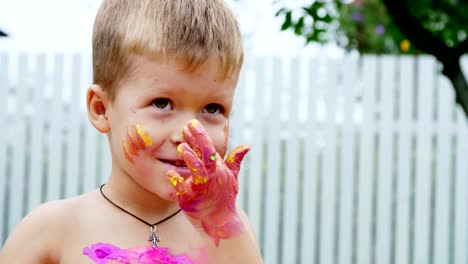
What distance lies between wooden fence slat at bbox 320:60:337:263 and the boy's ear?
4979 millimetres

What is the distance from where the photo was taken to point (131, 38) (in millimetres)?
1753

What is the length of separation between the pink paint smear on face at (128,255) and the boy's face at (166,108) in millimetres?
170

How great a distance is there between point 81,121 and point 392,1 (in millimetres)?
3733

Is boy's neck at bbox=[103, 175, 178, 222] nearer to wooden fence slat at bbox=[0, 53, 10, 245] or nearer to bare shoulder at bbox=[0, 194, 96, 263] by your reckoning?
bare shoulder at bbox=[0, 194, 96, 263]

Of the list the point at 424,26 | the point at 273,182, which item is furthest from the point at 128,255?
the point at 273,182

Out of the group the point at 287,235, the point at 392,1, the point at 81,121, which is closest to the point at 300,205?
the point at 287,235

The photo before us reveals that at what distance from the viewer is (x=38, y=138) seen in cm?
691

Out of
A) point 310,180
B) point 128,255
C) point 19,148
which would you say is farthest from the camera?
point 19,148

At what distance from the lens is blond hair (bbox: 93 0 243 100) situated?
1710 mm

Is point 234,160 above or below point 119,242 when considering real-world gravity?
above

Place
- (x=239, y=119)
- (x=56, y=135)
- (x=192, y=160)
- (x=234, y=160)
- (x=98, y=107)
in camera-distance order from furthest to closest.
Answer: (x=56, y=135) < (x=239, y=119) < (x=98, y=107) < (x=234, y=160) < (x=192, y=160)

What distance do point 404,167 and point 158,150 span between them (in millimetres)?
5447

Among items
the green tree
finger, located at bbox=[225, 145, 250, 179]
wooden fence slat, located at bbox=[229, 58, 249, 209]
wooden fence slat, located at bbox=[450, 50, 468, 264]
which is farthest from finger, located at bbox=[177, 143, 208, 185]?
wooden fence slat, located at bbox=[450, 50, 468, 264]

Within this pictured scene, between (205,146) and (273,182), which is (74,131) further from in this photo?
(205,146)
